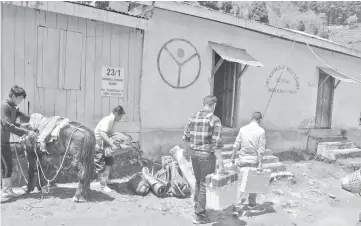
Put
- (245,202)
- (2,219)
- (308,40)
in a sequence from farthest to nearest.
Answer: (308,40) → (245,202) → (2,219)

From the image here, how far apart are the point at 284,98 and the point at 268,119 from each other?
81cm

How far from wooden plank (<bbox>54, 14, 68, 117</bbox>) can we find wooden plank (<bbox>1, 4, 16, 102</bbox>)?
0.77 meters

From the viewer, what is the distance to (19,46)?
18.2 feet

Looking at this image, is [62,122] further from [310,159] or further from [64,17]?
[310,159]

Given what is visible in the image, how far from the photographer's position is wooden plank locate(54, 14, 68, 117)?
5.87 m

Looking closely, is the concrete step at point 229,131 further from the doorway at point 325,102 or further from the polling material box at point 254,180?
the doorway at point 325,102

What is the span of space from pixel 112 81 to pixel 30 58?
157cm

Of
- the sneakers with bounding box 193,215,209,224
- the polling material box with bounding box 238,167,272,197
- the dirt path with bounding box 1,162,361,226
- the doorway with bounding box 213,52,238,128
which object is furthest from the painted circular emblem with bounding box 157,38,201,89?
the sneakers with bounding box 193,215,209,224

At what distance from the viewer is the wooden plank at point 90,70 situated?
242 inches

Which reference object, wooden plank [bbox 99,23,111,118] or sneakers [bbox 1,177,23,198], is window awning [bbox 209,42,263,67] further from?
sneakers [bbox 1,177,23,198]

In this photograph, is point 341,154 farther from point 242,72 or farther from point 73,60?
point 73,60

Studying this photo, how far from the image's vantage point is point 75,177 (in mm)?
5809

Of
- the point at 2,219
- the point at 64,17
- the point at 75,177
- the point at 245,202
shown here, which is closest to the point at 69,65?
the point at 64,17

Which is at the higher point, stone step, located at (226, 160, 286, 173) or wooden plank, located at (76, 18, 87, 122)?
wooden plank, located at (76, 18, 87, 122)
